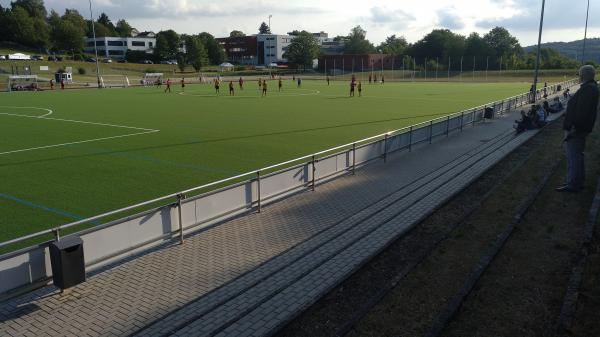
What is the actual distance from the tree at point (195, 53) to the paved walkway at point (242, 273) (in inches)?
4092

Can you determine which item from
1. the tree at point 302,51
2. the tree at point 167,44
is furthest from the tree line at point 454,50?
the tree at point 167,44

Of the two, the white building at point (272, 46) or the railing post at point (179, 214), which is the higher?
the white building at point (272, 46)

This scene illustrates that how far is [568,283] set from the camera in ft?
21.5

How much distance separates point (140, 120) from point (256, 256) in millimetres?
20985

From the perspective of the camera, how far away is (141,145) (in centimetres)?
1877

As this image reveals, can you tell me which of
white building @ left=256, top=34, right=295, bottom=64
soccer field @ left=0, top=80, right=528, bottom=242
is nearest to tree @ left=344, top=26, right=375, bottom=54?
white building @ left=256, top=34, right=295, bottom=64

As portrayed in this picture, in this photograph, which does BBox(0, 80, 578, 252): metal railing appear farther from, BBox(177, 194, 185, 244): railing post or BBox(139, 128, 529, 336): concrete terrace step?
BBox(139, 128, 529, 336): concrete terrace step

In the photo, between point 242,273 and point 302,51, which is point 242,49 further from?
point 242,273

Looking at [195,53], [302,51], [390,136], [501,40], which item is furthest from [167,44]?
[390,136]

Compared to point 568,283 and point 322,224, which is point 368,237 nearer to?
point 322,224

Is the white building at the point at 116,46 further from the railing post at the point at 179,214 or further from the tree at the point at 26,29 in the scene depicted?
the railing post at the point at 179,214

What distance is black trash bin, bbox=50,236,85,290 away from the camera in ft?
21.3

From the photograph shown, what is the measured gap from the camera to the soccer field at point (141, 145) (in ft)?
37.9

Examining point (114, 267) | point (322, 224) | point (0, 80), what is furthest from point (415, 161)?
point (0, 80)
